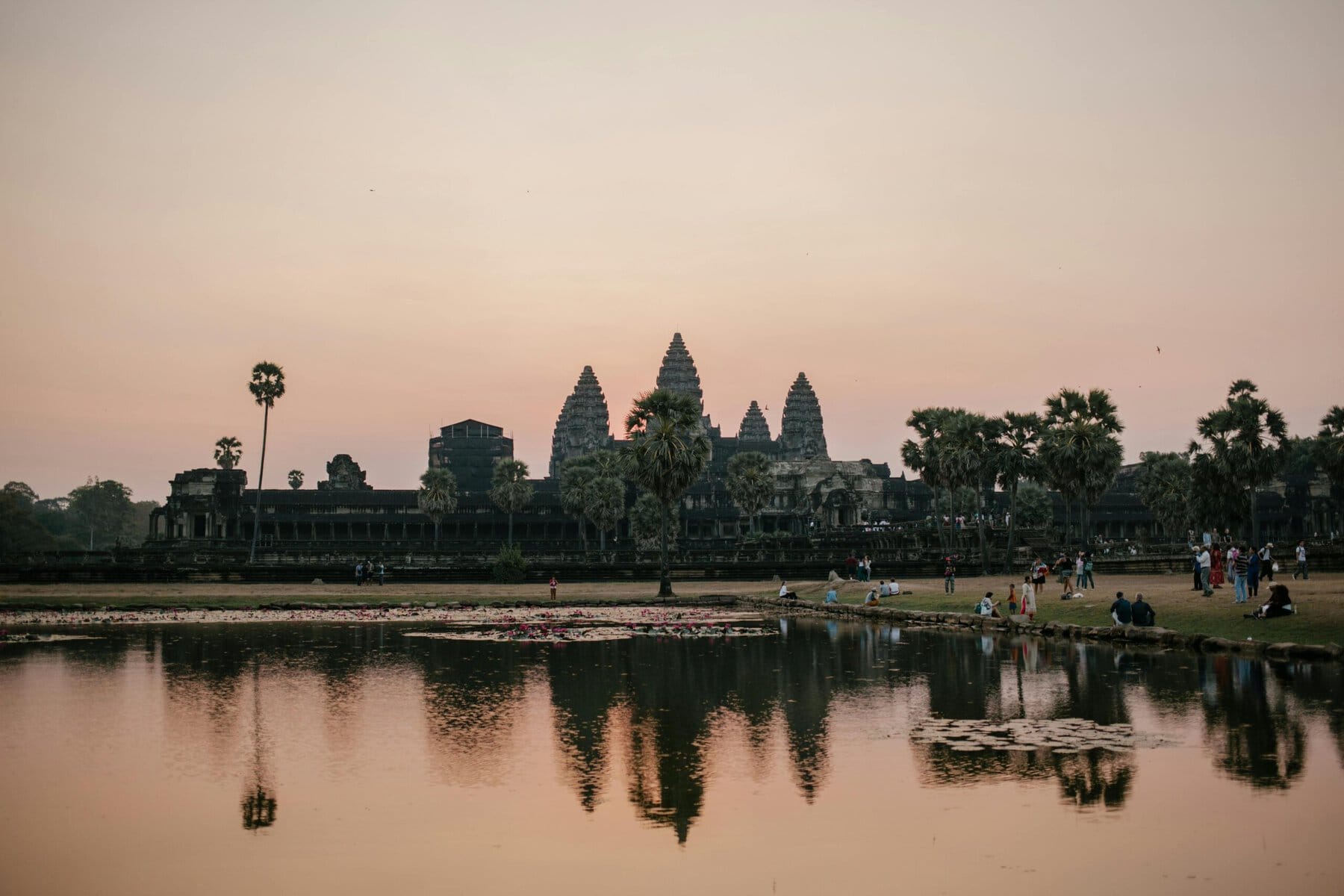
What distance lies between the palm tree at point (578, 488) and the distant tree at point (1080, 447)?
47167mm

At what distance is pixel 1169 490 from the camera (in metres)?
99.4

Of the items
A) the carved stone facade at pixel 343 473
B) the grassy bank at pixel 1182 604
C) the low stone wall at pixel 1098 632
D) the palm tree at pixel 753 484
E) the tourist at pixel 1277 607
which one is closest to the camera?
the low stone wall at pixel 1098 632

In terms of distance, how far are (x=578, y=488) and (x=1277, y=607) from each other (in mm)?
82868

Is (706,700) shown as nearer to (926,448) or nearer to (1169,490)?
(926,448)

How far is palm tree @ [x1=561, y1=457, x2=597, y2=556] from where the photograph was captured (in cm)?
10738

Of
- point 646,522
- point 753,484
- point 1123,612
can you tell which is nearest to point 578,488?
point 646,522

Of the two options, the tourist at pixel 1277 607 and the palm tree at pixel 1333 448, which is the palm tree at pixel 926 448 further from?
the tourist at pixel 1277 607

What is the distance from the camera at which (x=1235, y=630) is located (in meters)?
29.7

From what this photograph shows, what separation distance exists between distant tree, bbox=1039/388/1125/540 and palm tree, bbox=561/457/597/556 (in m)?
47.2

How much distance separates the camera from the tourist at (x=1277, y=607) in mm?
29922

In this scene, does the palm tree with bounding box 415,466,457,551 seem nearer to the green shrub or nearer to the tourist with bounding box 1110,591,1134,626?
the green shrub

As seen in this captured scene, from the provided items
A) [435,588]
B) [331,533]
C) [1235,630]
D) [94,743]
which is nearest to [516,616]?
[435,588]

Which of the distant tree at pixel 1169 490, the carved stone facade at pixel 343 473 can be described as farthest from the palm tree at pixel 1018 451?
the carved stone facade at pixel 343 473

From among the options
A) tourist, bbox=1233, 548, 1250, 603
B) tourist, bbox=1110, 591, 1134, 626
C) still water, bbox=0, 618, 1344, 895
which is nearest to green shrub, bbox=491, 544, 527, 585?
tourist, bbox=1110, 591, 1134, 626
